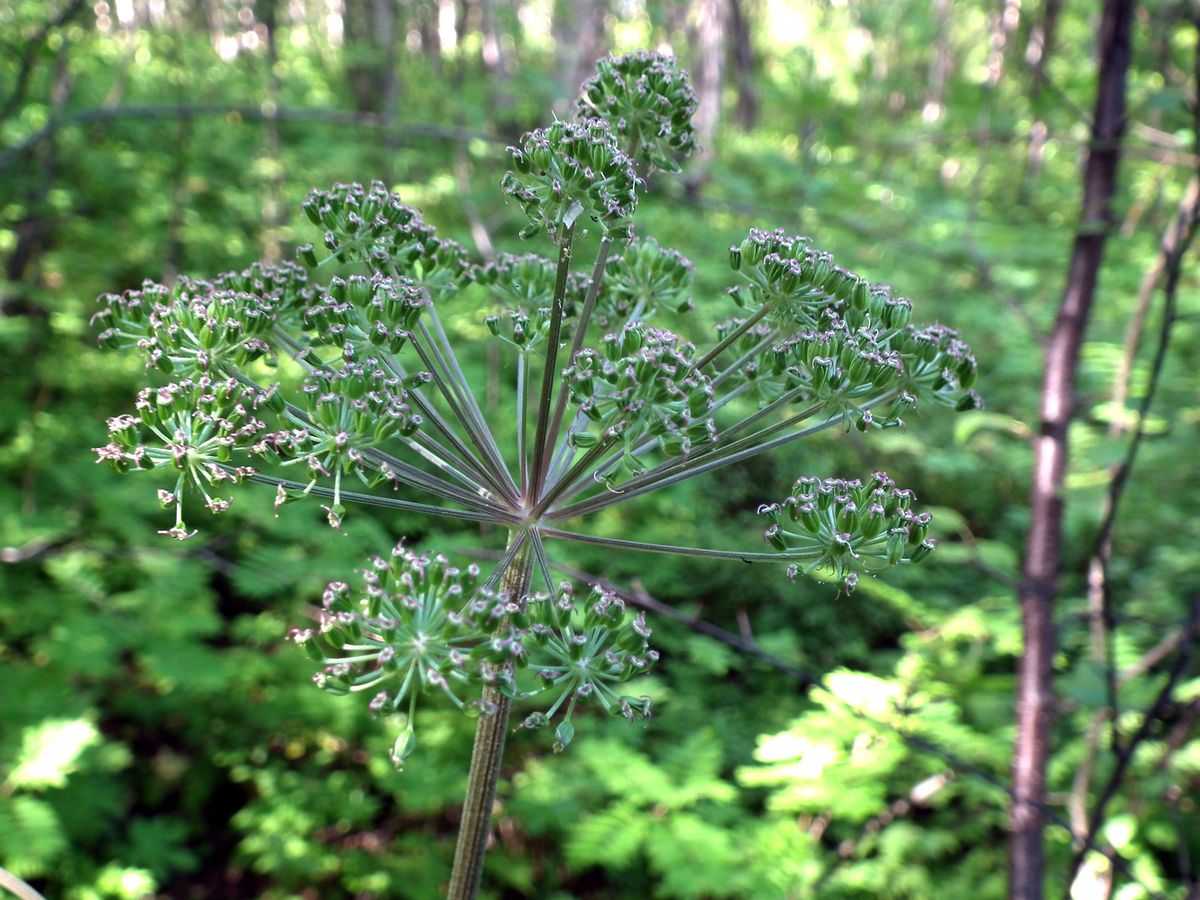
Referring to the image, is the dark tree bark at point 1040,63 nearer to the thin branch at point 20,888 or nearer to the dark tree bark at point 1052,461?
the dark tree bark at point 1052,461

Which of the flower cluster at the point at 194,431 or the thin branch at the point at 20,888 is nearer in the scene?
the flower cluster at the point at 194,431

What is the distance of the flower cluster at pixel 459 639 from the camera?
40.5 inches

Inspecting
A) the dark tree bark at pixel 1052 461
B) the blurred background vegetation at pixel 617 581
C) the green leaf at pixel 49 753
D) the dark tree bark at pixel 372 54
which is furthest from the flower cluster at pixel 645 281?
the dark tree bark at pixel 372 54

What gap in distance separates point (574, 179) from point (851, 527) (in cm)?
67

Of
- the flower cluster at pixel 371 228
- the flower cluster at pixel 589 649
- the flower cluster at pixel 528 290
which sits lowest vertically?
the flower cluster at pixel 589 649

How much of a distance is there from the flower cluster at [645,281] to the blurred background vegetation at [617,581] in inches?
34.1

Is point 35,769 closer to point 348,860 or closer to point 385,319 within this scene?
point 348,860

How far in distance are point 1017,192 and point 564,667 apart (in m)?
20.7

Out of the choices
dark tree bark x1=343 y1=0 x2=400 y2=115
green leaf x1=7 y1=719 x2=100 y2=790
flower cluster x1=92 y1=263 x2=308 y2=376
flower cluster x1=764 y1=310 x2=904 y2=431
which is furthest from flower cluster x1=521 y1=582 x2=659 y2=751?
dark tree bark x1=343 y1=0 x2=400 y2=115

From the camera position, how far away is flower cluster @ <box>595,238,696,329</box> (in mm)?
1609

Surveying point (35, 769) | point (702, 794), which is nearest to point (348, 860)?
point (35, 769)

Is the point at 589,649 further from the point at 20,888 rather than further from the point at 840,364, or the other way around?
the point at 20,888

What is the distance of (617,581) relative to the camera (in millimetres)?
5375

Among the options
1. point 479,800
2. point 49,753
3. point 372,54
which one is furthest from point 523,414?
point 372,54
